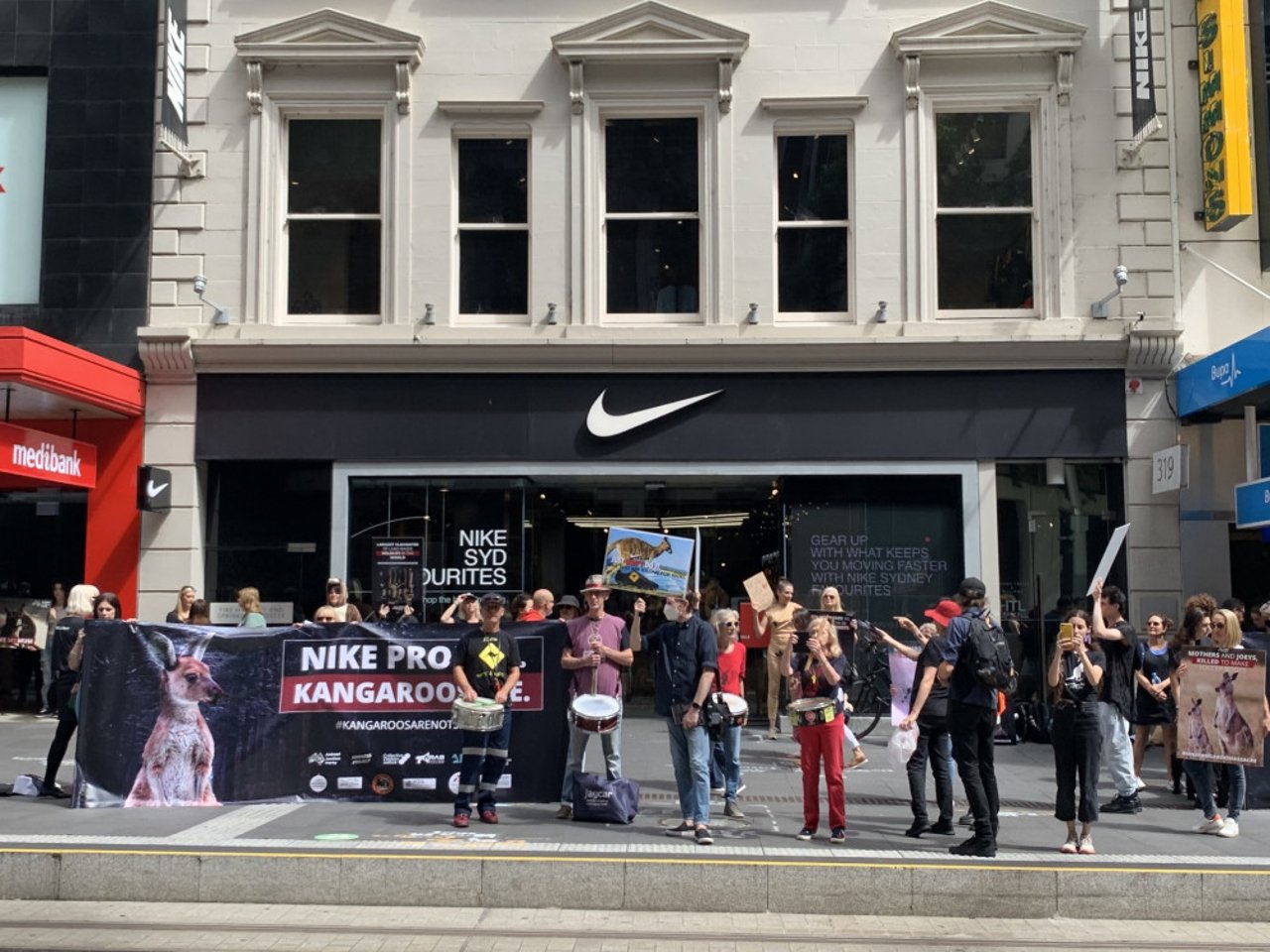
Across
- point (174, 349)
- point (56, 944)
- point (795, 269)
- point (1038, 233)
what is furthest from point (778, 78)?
point (56, 944)

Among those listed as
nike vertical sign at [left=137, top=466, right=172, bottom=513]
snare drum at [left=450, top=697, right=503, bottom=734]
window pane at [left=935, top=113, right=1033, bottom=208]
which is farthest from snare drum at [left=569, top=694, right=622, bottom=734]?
window pane at [left=935, top=113, right=1033, bottom=208]

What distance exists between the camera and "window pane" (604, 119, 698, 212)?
53.2 ft

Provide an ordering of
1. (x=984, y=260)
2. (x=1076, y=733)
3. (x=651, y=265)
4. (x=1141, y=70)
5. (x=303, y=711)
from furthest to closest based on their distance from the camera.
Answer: (x=651, y=265)
(x=984, y=260)
(x=1141, y=70)
(x=303, y=711)
(x=1076, y=733)

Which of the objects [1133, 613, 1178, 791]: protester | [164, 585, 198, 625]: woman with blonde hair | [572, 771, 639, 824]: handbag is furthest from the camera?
[164, 585, 198, 625]: woman with blonde hair

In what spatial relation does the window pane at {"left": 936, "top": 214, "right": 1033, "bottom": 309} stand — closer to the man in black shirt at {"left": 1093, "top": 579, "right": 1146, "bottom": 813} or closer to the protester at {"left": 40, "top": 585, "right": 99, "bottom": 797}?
the man in black shirt at {"left": 1093, "top": 579, "right": 1146, "bottom": 813}

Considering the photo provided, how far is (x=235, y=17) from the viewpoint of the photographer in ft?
53.4

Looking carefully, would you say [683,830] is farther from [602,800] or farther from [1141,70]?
[1141,70]

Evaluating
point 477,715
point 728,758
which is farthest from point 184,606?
point 728,758

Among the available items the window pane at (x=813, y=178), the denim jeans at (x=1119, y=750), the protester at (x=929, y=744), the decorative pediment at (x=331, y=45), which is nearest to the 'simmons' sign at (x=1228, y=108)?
the window pane at (x=813, y=178)

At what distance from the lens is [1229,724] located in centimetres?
980

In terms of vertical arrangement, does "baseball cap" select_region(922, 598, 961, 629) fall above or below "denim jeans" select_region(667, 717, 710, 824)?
above

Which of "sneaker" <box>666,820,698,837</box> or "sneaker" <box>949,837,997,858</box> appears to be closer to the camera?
"sneaker" <box>949,837,997,858</box>

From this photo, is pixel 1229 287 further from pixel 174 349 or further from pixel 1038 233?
pixel 174 349

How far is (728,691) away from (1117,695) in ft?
9.78
